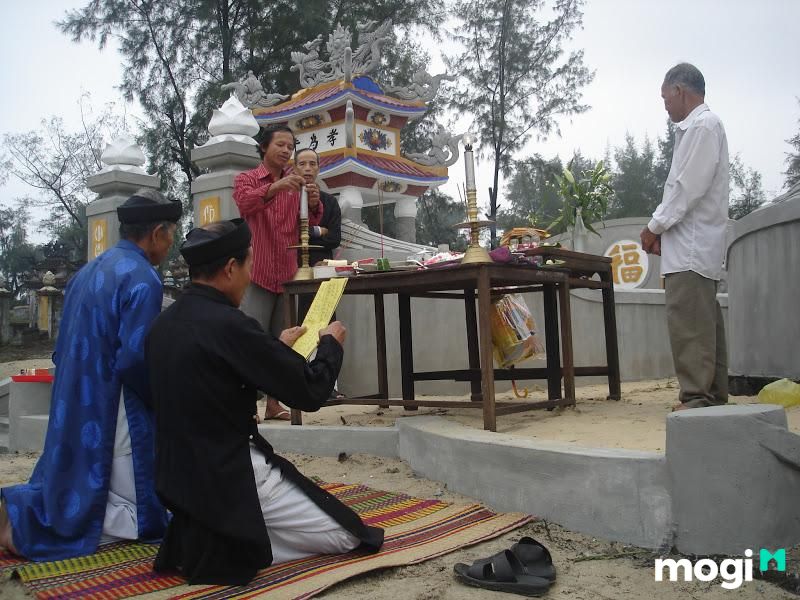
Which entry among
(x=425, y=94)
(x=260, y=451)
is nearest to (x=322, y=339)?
(x=260, y=451)

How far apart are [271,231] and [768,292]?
3.33 metres

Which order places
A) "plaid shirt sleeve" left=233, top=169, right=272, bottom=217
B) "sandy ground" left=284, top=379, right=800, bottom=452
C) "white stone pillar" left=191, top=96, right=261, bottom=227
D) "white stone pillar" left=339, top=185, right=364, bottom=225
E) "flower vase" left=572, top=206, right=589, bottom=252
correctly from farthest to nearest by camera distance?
"white stone pillar" left=339, top=185, right=364, bottom=225 → "flower vase" left=572, top=206, right=589, bottom=252 → "white stone pillar" left=191, top=96, right=261, bottom=227 → "plaid shirt sleeve" left=233, top=169, right=272, bottom=217 → "sandy ground" left=284, top=379, right=800, bottom=452

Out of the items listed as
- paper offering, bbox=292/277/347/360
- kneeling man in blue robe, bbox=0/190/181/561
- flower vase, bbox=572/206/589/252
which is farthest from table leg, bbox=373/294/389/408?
flower vase, bbox=572/206/589/252

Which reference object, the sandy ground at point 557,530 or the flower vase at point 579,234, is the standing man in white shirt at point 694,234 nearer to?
the sandy ground at point 557,530

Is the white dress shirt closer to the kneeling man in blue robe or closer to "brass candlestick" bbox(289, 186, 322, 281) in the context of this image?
"brass candlestick" bbox(289, 186, 322, 281)

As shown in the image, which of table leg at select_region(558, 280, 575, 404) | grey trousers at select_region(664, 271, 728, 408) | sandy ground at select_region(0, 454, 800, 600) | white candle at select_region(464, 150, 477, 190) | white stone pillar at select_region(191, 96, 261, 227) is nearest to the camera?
sandy ground at select_region(0, 454, 800, 600)

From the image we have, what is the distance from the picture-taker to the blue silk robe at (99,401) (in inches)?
111

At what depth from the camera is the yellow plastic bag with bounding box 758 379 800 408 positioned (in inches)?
151

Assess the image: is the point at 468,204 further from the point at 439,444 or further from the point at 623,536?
the point at 623,536

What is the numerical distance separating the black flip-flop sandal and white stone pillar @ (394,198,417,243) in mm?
11014

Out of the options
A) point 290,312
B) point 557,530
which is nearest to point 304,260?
point 290,312

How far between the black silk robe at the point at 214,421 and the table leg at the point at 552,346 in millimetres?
2389

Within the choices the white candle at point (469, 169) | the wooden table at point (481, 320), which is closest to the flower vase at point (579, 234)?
the wooden table at point (481, 320)

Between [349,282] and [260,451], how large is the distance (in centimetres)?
166
